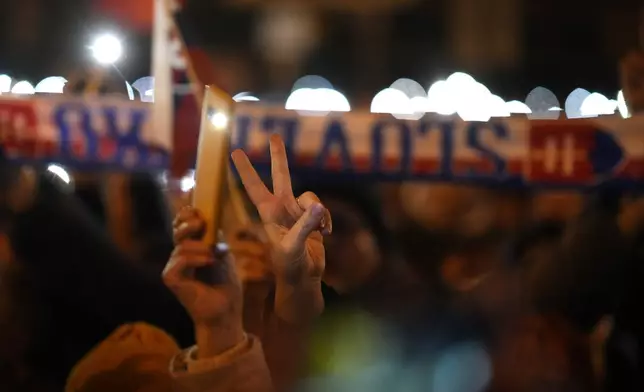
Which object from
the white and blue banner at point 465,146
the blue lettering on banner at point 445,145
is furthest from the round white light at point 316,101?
the blue lettering on banner at point 445,145

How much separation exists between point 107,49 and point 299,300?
501 mm

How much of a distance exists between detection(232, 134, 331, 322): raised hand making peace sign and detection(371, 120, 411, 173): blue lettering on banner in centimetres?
26

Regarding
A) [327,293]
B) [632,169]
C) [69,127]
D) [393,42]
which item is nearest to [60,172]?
[69,127]

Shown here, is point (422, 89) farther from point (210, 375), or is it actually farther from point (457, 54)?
point (210, 375)

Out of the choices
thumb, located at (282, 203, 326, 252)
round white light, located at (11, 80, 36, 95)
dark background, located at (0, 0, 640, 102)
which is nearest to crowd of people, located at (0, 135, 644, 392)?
thumb, located at (282, 203, 326, 252)

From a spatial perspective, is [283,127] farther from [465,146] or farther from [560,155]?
[560,155]

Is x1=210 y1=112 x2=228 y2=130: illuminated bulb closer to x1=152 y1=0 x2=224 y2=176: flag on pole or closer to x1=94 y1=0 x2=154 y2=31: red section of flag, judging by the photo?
x1=152 y1=0 x2=224 y2=176: flag on pole

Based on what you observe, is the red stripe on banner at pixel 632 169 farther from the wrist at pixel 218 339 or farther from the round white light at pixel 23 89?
the round white light at pixel 23 89

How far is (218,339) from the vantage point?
922mm

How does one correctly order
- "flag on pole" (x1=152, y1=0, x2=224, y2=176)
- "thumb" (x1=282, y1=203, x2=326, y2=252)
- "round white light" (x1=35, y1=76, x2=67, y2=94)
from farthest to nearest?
1. "round white light" (x1=35, y1=76, x2=67, y2=94)
2. "flag on pole" (x1=152, y1=0, x2=224, y2=176)
3. "thumb" (x1=282, y1=203, x2=326, y2=252)

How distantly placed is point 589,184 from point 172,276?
23.9 inches

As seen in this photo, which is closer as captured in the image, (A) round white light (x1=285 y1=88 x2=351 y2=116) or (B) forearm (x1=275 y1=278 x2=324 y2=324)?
(B) forearm (x1=275 y1=278 x2=324 y2=324)

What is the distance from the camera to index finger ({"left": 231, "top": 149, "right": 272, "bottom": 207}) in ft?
2.86

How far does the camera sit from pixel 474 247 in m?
1.17
